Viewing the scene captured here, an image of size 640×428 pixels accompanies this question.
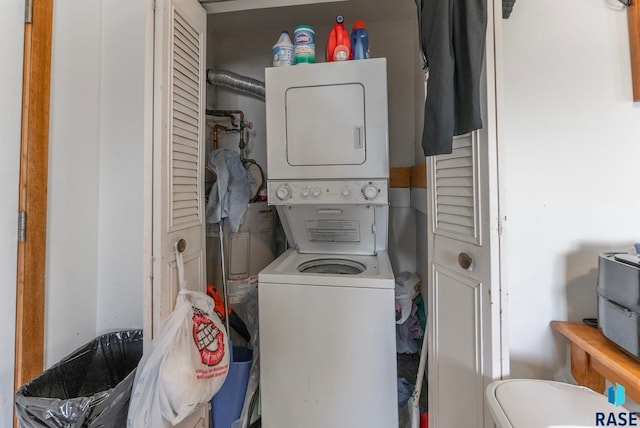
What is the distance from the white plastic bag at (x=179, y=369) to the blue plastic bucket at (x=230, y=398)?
400 millimetres

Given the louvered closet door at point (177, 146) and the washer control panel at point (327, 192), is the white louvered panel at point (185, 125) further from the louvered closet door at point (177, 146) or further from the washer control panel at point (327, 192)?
the washer control panel at point (327, 192)

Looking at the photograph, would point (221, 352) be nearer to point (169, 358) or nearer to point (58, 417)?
point (169, 358)

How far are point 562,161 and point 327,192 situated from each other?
122 cm

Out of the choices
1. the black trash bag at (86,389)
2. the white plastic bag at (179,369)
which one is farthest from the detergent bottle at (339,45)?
the black trash bag at (86,389)

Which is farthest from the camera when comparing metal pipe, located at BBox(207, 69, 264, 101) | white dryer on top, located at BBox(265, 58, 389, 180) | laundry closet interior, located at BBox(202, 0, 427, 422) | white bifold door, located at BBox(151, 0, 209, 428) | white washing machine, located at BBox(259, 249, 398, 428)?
metal pipe, located at BBox(207, 69, 264, 101)

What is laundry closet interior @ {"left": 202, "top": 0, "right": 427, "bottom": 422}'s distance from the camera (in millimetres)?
2213

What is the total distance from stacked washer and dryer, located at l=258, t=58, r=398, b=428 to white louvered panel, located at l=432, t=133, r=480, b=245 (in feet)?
1.43

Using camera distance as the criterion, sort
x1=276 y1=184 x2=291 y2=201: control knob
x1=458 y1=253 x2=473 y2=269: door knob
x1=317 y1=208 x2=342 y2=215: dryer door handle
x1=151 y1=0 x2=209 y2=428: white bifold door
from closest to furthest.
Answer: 1. x1=458 y1=253 x2=473 y2=269: door knob
2. x1=151 y1=0 x2=209 y2=428: white bifold door
3. x1=276 y1=184 x2=291 y2=201: control knob
4. x1=317 y1=208 x2=342 y2=215: dryer door handle

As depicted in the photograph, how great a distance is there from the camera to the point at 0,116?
1304 millimetres

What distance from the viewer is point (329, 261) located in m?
2.05

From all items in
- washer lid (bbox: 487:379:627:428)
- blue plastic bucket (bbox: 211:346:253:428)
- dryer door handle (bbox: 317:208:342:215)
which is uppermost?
dryer door handle (bbox: 317:208:342:215)

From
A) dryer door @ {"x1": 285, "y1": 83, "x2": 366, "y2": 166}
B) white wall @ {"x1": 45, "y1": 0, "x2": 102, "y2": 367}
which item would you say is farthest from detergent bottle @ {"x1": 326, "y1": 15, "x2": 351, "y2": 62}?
white wall @ {"x1": 45, "y1": 0, "x2": 102, "y2": 367}

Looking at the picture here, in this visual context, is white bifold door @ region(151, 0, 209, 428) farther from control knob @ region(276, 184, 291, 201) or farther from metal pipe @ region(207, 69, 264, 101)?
metal pipe @ region(207, 69, 264, 101)

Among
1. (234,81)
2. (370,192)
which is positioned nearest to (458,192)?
(370,192)
